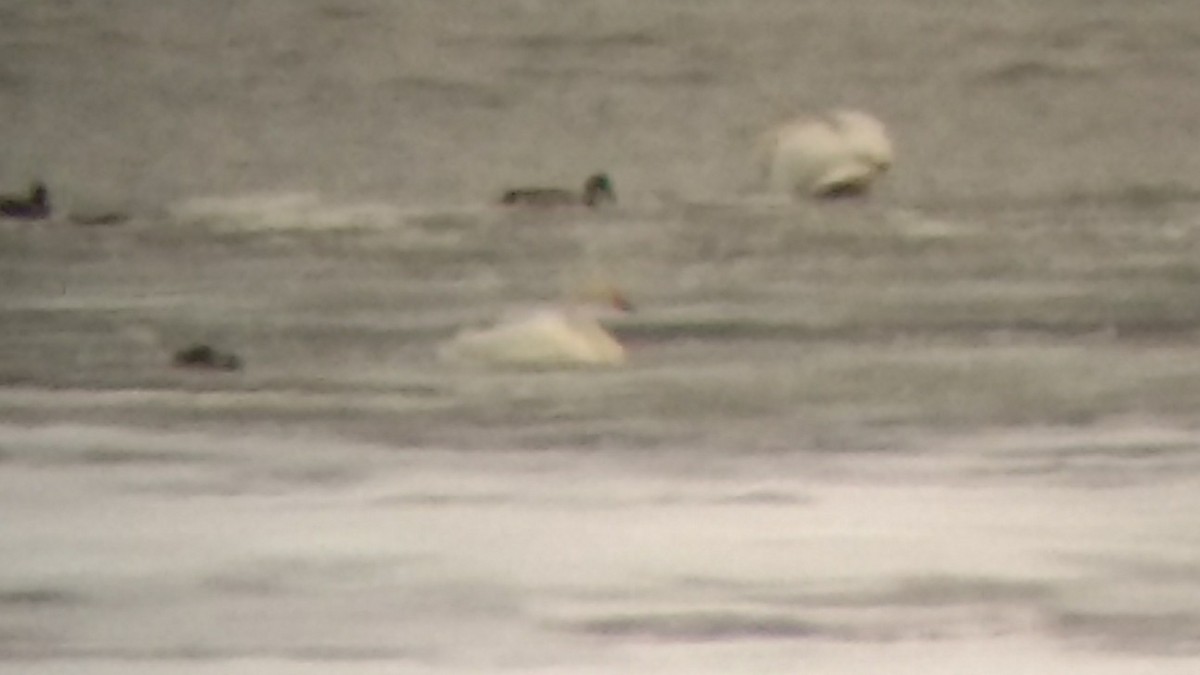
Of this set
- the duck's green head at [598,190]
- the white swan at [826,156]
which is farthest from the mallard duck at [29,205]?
the white swan at [826,156]

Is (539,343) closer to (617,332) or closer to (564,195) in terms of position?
(617,332)

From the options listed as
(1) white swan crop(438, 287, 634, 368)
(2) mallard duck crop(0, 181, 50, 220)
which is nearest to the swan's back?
Result: (1) white swan crop(438, 287, 634, 368)

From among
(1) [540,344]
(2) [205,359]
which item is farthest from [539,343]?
(2) [205,359]

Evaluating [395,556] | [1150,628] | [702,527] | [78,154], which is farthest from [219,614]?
[78,154]

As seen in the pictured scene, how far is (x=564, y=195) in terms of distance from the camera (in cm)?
78

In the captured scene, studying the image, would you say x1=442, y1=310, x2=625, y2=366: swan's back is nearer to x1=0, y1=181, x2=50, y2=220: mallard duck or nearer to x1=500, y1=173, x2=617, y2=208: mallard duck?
x1=500, y1=173, x2=617, y2=208: mallard duck

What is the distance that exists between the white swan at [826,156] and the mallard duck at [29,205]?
0.39 metres

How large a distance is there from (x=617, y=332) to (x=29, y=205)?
34cm

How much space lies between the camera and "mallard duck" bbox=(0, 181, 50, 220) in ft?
2.51

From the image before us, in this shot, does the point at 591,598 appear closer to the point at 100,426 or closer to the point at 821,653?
the point at 821,653

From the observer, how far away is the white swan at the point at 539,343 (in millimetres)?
628

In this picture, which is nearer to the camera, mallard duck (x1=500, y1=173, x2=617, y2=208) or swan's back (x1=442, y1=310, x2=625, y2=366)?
swan's back (x1=442, y1=310, x2=625, y2=366)

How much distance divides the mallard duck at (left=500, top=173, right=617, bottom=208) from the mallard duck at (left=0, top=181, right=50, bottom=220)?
0.81ft

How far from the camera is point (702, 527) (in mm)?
496
